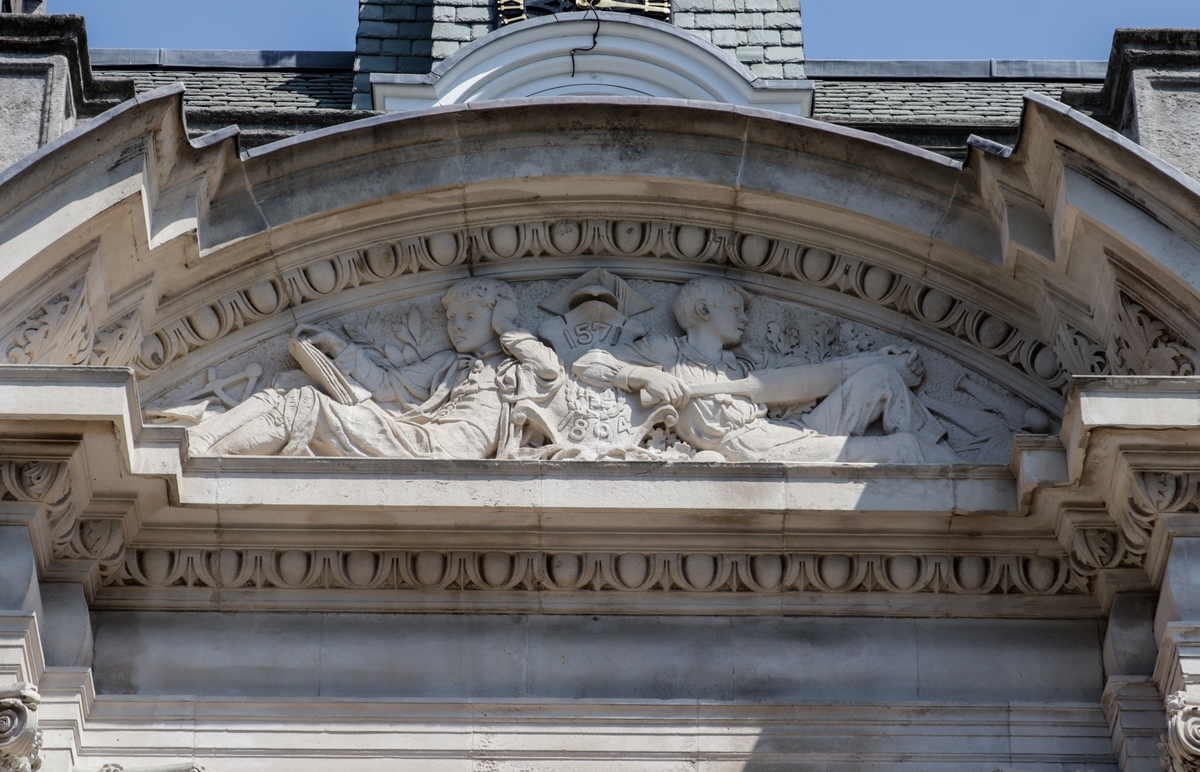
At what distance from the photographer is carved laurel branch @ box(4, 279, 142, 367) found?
29.2 ft

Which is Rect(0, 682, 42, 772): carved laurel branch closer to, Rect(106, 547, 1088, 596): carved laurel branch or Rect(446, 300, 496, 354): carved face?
Rect(106, 547, 1088, 596): carved laurel branch

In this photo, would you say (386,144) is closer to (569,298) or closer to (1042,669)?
(569,298)

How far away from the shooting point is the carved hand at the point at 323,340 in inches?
379

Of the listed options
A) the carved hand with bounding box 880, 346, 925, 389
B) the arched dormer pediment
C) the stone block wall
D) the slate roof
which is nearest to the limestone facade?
the carved hand with bounding box 880, 346, 925, 389

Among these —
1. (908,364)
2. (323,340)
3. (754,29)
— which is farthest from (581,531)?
(754,29)

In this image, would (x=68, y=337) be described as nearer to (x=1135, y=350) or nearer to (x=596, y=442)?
(x=596, y=442)

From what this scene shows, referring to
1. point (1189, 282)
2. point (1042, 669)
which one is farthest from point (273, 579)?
point (1189, 282)

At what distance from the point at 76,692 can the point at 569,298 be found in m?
2.90

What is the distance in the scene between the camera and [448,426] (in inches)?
371

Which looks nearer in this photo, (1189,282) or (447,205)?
(1189,282)

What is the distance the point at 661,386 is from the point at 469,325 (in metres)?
0.97

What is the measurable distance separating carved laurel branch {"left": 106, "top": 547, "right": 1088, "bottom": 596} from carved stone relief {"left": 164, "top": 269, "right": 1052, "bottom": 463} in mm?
484

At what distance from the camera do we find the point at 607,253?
32.9ft

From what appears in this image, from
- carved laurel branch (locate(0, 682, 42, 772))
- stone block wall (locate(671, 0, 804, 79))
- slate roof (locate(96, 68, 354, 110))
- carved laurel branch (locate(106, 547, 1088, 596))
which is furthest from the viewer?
stone block wall (locate(671, 0, 804, 79))
